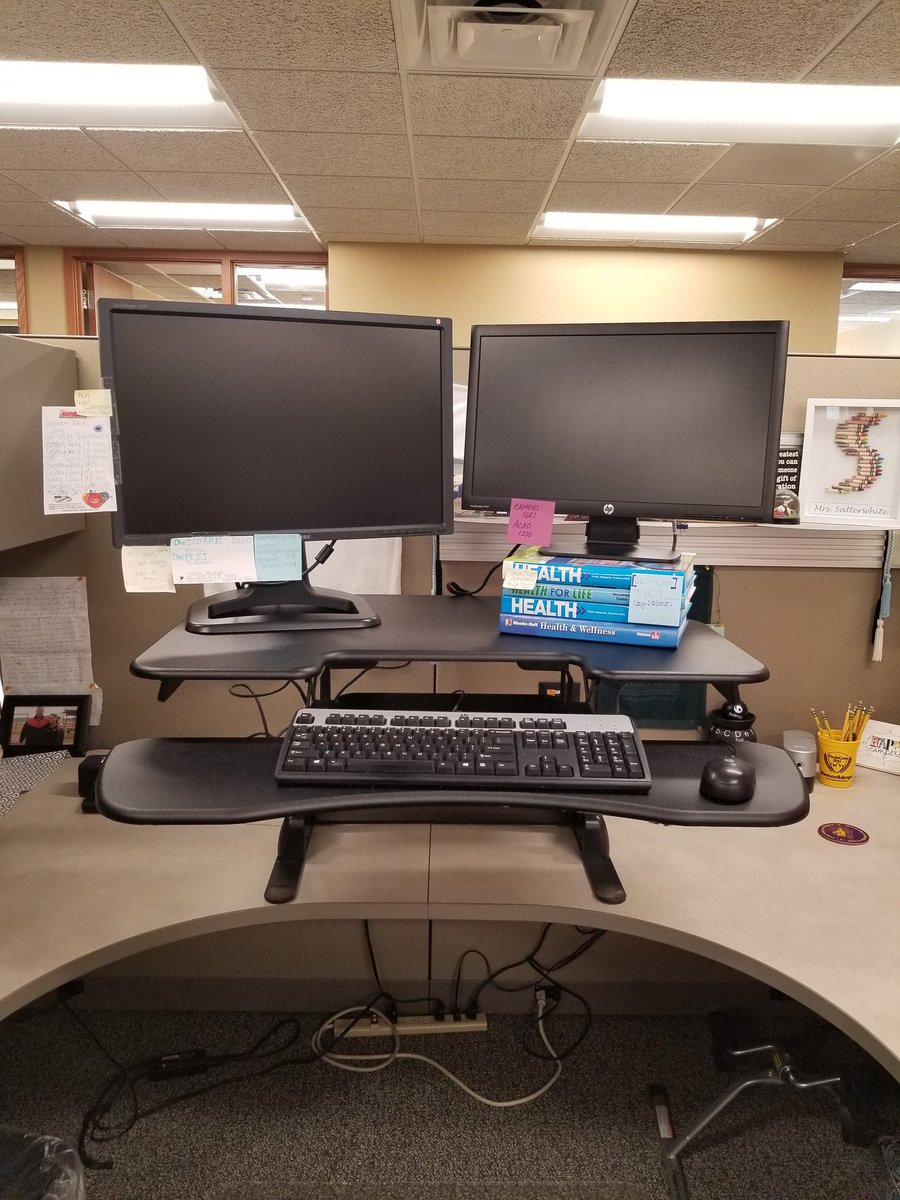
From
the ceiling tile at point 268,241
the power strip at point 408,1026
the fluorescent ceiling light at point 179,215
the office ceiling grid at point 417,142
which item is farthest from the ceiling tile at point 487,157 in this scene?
the power strip at point 408,1026

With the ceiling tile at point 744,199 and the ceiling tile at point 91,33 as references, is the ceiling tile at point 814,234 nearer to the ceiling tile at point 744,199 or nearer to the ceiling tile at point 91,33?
the ceiling tile at point 744,199

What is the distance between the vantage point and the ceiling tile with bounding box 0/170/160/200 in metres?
3.59

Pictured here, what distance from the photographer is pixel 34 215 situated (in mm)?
4289

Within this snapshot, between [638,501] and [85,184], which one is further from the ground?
[85,184]

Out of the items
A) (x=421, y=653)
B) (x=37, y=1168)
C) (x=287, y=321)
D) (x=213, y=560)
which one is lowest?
(x=37, y=1168)

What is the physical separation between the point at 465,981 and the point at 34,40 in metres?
3.14

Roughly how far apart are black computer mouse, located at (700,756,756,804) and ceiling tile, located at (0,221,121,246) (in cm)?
504

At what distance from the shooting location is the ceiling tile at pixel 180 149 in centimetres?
309

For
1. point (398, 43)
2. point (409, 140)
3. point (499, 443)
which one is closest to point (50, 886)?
point (499, 443)

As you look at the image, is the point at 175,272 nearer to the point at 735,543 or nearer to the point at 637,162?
the point at 637,162

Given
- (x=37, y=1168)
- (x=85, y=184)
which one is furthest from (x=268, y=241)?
(x=37, y=1168)

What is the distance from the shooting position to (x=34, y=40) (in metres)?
2.40

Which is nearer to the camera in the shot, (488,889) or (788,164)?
(488,889)

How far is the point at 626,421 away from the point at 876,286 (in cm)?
539
